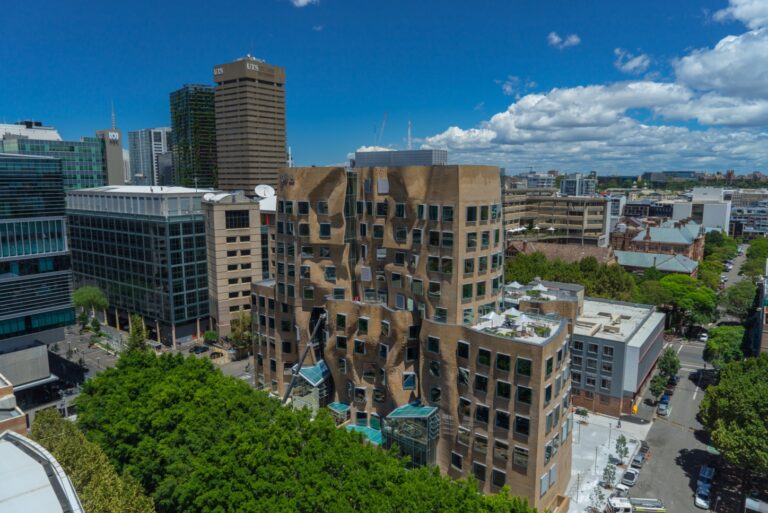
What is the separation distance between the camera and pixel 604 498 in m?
55.7

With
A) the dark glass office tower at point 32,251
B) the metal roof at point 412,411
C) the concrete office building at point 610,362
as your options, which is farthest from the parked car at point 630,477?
the dark glass office tower at point 32,251

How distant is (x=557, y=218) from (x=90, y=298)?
145601mm

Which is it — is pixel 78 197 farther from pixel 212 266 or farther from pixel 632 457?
pixel 632 457

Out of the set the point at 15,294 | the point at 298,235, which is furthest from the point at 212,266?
the point at 298,235

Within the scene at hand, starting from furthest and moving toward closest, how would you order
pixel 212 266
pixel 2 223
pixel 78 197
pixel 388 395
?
pixel 78 197 → pixel 212 266 → pixel 2 223 → pixel 388 395

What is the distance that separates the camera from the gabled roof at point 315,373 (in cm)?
6581

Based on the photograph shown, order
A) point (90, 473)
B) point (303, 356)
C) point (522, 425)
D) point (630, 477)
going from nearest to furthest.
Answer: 1. point (90, 473)
2. point (522, 425)
3. point (630, 477)
4. point (303, 356)

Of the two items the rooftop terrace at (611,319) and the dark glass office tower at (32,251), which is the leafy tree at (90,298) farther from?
the rooftop terrace at (611,319)

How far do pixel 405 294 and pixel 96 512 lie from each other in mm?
36054

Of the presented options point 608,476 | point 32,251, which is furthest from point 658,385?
point 32,251

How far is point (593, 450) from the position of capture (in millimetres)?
66188

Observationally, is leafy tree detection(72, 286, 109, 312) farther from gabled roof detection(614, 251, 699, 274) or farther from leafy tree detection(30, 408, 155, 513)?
gabled roof detection(614, 251, 699, 274)

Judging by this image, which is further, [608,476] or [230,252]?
[230,252]

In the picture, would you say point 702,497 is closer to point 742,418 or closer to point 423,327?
point 742,418
